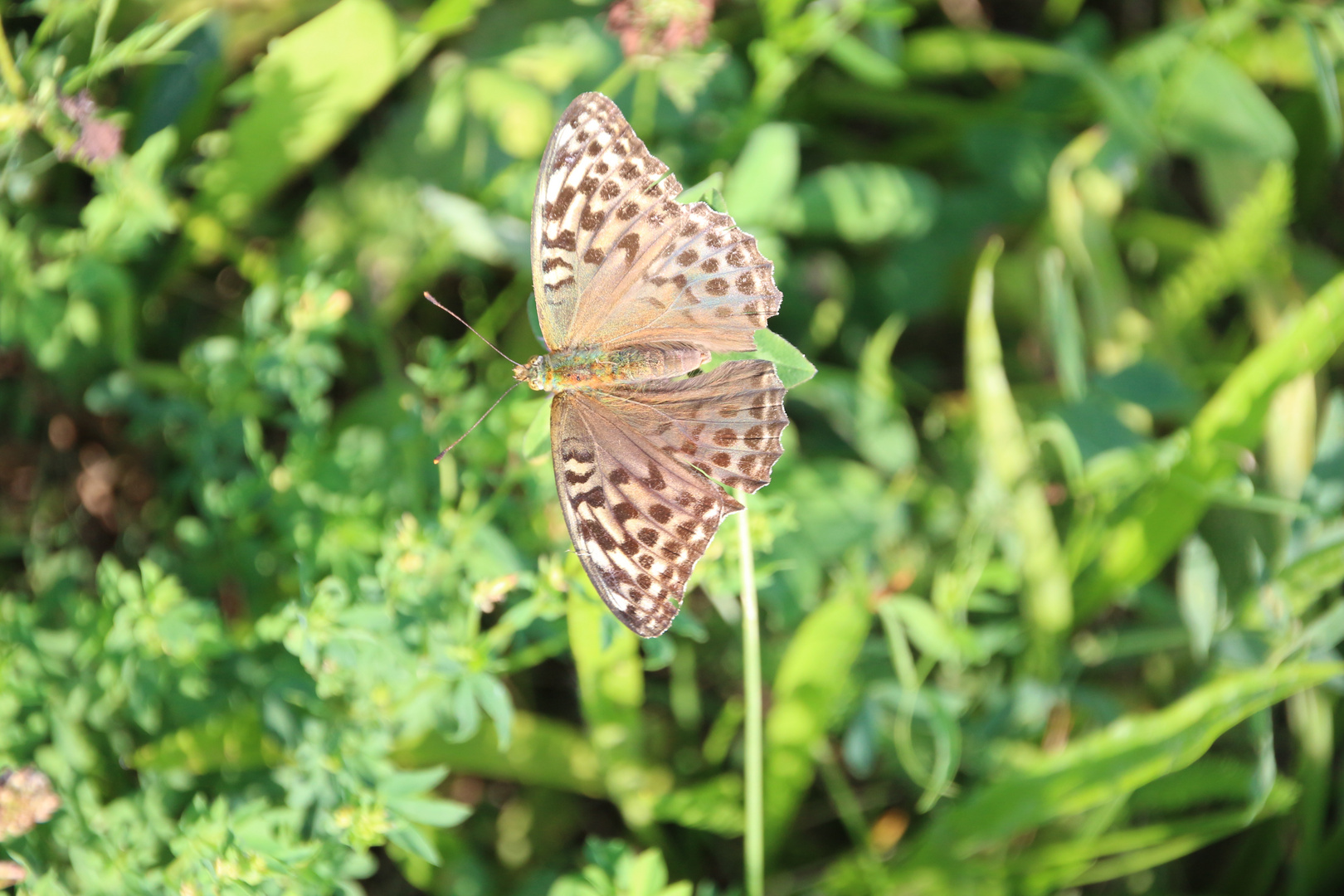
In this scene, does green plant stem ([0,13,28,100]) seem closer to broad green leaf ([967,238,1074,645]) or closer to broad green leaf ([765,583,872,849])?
broad green leaf ([765,583,872,849])

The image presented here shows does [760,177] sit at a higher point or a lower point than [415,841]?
higher

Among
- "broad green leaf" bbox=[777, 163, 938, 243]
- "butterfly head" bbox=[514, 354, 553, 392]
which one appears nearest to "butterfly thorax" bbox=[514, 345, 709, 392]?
"butterfly head" bbox=[514, 354, 553, 392]

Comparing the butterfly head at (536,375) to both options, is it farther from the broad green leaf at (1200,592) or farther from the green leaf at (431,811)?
the broad green leaf at (1200,592)

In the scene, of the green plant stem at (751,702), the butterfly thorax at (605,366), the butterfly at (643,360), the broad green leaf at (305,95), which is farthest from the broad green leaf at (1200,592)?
the broad green leaf at (305,95)

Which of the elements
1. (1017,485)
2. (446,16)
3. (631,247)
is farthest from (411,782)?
(446,16)

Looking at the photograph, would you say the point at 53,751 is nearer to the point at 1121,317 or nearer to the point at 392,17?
the point at 392,17

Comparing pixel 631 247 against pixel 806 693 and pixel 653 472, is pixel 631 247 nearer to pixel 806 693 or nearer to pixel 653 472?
pixel 653 472

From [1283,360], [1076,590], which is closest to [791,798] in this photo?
[1076,590]
